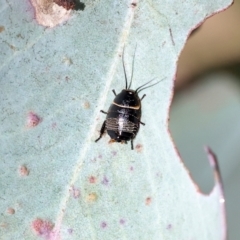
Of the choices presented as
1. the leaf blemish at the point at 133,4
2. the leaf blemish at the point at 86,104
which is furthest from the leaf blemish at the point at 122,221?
the leaf blemish at the point at 133,4

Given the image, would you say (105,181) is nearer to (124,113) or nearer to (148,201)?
(148,201)

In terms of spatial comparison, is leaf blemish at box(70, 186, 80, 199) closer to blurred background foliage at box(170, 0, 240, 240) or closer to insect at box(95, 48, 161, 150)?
insect at box(95, 48, 161, 150)

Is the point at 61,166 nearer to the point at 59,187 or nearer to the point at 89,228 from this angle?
the point at 59,187

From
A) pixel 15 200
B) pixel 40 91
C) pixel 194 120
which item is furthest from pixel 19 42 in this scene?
pixel 194 120

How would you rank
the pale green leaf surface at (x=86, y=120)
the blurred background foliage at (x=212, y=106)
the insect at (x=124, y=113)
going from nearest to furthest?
the pale green leaf surface at (x=86, y=120)
the insect at (x=124, y=113)
the blurred background foliage at (x=212, y=106)

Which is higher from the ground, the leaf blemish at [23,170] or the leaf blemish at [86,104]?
the leaf blemish at [86,104]

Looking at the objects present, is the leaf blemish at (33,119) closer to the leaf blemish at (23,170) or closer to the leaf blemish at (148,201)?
the leaf blemish at (23,170)

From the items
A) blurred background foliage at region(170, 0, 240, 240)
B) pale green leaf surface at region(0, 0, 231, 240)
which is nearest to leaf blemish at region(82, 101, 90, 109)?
pale green leaf surface at region(0, 0, 231, 240)
